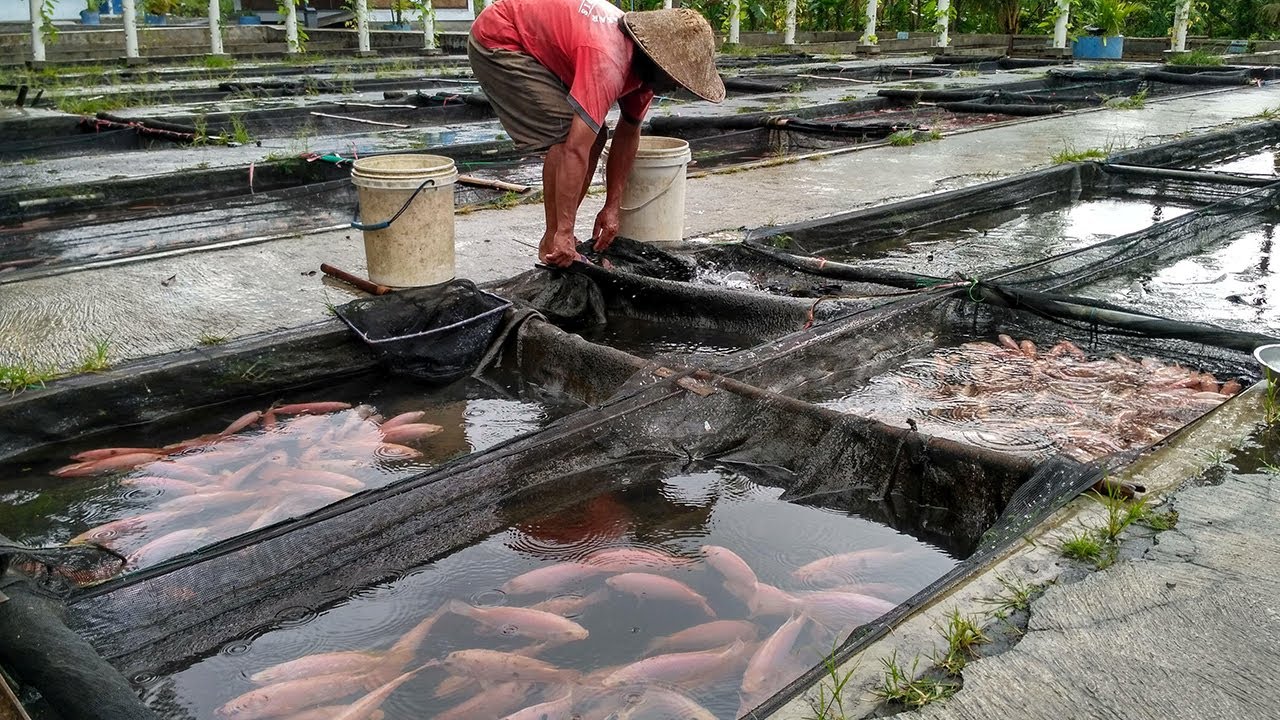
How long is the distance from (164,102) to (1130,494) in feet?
44.9

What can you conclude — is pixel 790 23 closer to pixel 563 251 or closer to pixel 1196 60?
pixel 1196 60

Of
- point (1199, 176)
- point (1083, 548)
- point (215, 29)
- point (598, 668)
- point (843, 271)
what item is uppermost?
A: point (215, 29)

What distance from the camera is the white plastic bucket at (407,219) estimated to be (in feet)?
17.6

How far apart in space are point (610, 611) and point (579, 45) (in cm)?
332

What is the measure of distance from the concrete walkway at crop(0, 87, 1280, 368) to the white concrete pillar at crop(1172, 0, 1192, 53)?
49.3 feet

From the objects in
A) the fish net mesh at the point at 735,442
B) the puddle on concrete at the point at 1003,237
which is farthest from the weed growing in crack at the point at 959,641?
the puddle on concrete at the point at 1003,237

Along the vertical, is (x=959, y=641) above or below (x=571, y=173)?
below

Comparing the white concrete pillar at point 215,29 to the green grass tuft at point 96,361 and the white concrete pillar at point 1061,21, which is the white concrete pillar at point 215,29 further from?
the white concrete pillar at point 1061,21

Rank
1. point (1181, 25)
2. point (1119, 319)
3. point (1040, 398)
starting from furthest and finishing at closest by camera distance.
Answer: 1. point (1181, 25)
2. point (1119, 319)
3. point (1040, 398)

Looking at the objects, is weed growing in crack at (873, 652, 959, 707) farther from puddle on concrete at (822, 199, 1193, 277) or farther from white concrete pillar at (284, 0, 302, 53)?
white concrete pillar at (284, 0, 302, 53)

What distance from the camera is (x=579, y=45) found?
17.8 ft

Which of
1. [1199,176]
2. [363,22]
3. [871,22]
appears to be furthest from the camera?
[871,22]

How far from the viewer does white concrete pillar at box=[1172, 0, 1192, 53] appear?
2297 cm

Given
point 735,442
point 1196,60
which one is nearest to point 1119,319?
point 735,442
